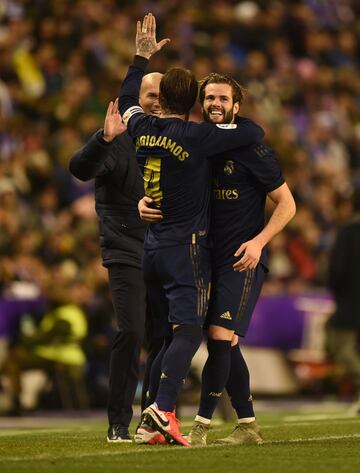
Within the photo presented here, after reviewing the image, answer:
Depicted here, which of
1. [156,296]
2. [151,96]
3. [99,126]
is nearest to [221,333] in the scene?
[156,296]

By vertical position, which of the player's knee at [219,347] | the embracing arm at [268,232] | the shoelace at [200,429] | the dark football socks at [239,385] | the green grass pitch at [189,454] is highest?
the embracing arm at [268,232]

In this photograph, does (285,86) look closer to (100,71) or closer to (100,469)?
(100,71)

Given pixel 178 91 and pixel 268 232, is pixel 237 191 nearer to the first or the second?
pixel 268 232

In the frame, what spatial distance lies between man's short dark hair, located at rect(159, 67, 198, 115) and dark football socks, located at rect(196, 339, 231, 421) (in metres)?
1.27

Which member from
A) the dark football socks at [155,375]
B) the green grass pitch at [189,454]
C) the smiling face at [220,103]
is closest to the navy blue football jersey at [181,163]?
the smiling face at [220,103]

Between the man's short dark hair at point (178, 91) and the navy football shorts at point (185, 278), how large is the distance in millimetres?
746

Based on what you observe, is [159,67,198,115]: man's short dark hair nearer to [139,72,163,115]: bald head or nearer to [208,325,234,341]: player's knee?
[139,72,163,115]: bald head

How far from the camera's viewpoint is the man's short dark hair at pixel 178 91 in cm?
749

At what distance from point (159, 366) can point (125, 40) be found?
11.7 meters

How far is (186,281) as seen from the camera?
746 centimetres

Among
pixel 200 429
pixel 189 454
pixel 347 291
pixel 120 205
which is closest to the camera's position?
pixel 189 454

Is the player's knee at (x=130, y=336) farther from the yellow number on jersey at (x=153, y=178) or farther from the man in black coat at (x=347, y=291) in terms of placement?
the man in black coat at (x=347, y=291)

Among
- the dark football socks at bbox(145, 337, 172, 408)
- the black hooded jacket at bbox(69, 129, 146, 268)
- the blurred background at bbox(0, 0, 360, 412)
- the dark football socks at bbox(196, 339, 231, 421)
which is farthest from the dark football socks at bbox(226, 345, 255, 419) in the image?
the blurred background at bbox(0, 0, 360, 412)

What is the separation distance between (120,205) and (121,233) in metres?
0.17
